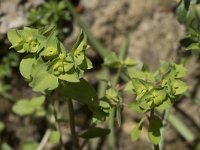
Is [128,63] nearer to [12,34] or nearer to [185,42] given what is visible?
[185,42]

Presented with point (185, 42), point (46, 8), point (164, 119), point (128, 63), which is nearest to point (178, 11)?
point (185, 42)

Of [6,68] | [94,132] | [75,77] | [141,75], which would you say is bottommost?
[6,68]

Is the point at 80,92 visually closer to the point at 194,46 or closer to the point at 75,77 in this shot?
the point at 75,77

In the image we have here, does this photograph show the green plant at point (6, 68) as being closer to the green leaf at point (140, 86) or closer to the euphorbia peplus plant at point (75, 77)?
the euphorbia peplus plant at point (75, 77)

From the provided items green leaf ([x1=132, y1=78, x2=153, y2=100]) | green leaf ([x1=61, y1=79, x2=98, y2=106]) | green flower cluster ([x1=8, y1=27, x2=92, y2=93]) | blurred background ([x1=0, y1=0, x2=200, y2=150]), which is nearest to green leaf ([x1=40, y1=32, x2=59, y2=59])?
green flower cluster ([x1=8, y1=27, x2=92, y2=93])

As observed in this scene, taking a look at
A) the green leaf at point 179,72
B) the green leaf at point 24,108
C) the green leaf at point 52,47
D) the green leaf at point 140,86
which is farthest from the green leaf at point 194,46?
the green leaf at point 24,108

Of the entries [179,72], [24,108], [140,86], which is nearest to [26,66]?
[140,86]
